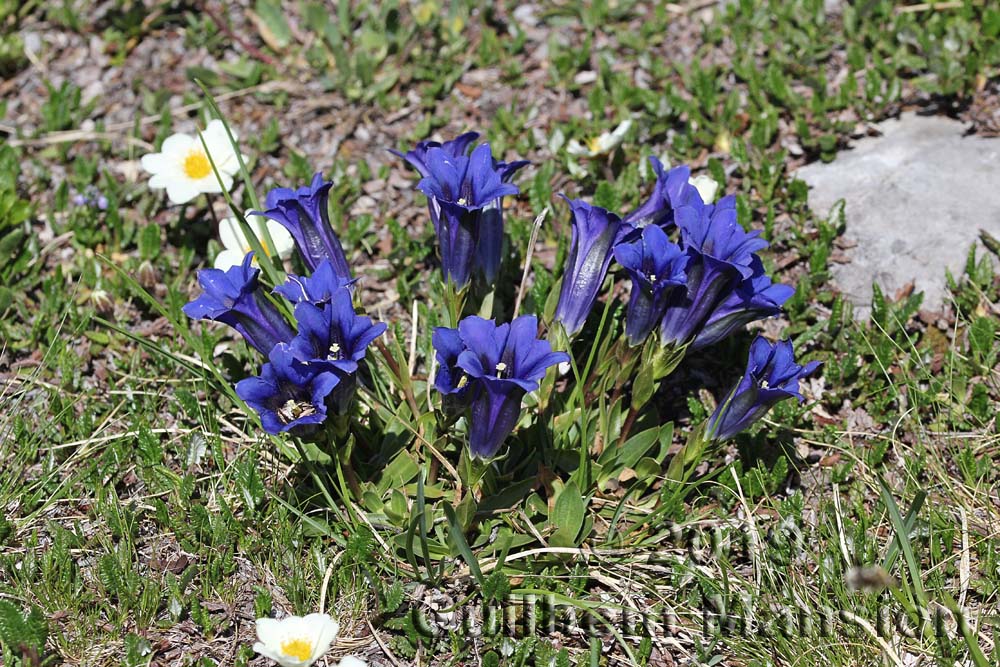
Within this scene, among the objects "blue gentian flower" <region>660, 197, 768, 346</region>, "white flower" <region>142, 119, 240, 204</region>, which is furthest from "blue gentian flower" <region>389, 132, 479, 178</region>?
"white flower" <region>142, 119, 240, 204</region>

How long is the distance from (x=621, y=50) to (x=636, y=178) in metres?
1.07

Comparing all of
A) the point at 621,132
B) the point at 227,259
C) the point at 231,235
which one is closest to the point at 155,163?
the point at 231,235

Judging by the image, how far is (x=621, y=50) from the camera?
17.0 feet

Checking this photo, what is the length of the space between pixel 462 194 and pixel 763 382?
42.2 inches

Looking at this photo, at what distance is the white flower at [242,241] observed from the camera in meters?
3.81

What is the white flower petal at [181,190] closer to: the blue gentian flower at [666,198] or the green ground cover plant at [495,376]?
the green ground cover plant at [495,376]

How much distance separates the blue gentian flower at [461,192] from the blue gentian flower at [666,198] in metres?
0.47

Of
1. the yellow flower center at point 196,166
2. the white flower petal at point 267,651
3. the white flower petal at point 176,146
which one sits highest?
the white flower petal at point 176,146

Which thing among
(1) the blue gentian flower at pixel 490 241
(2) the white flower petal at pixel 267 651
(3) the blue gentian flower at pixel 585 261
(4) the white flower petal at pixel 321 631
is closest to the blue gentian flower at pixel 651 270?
(3) the blue gentian flower at pixel 585 261

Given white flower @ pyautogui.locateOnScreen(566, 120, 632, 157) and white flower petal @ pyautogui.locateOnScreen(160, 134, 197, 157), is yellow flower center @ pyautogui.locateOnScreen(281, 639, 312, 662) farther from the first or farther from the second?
white flower @ pyautogui.locateOnScreen(566, 120, 632, 157)

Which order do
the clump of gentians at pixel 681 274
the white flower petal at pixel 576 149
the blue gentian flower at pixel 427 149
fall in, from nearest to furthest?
the clump of gentians at pixel 681 274 < the blue gentian flower at pixel 427 149 < the white flower petal at pixel 576 149

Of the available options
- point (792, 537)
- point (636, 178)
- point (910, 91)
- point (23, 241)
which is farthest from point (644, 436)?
point (23, 241)

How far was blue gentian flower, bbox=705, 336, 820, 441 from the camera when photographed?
115 inches

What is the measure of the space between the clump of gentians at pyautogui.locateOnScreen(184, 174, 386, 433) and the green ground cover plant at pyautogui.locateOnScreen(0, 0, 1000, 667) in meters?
0.11
